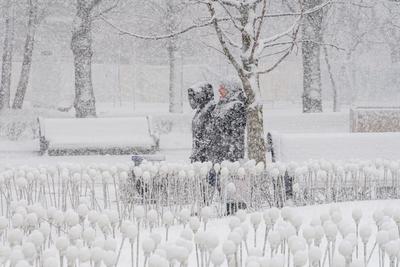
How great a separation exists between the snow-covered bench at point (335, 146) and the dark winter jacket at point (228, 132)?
137cm

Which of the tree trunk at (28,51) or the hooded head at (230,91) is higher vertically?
the tree trunk at (28,51)

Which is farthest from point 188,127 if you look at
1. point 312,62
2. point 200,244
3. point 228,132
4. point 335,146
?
point 200,244

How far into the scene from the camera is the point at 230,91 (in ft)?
32.3

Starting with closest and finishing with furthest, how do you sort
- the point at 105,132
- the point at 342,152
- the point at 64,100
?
1. the point at 342,152
2. the point at 105,132
3. the point at 64,100

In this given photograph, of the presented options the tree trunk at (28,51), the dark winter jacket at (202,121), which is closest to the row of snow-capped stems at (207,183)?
the dark winter jacket at (202,121)

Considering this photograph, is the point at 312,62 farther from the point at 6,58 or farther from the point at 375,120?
the point at 6,58

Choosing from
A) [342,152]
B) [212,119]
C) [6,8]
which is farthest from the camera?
[6,8]

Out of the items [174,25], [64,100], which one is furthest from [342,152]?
[64,100]

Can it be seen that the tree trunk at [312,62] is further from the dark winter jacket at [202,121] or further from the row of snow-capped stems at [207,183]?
the row of snow-capped stems at [207,183]

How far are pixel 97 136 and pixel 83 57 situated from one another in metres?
3.34

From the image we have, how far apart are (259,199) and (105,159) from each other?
8663mm

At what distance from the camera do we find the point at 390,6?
2950 cm

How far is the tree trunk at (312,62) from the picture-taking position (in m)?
22.2

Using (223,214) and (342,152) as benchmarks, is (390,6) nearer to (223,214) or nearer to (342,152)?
(342,152)
